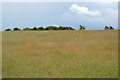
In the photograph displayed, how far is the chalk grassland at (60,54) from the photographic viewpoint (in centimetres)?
684

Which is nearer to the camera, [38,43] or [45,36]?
[38,43]

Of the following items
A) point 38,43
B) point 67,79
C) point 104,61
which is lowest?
point 67,79

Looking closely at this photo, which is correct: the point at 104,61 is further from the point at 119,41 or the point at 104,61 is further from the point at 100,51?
the point at 119,41

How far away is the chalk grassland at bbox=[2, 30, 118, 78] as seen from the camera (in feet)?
22.4

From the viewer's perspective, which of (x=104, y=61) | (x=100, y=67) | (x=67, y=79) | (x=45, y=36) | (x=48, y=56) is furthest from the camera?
(x=45, y=36)

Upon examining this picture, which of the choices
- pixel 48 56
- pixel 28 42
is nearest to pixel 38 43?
pixel 28 42

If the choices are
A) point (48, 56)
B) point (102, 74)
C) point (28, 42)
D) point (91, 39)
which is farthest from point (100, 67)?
point (28, 42)

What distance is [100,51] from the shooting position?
9000 mm

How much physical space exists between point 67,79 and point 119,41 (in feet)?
18.4

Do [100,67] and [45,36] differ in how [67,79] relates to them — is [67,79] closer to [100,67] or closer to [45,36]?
[100,67]

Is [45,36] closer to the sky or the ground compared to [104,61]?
closer to the sky

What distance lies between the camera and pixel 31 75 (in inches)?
261

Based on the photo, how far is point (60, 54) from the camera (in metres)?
8.70

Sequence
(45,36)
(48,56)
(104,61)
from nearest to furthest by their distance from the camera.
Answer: (104,61) → (48,56) → (45,36)
